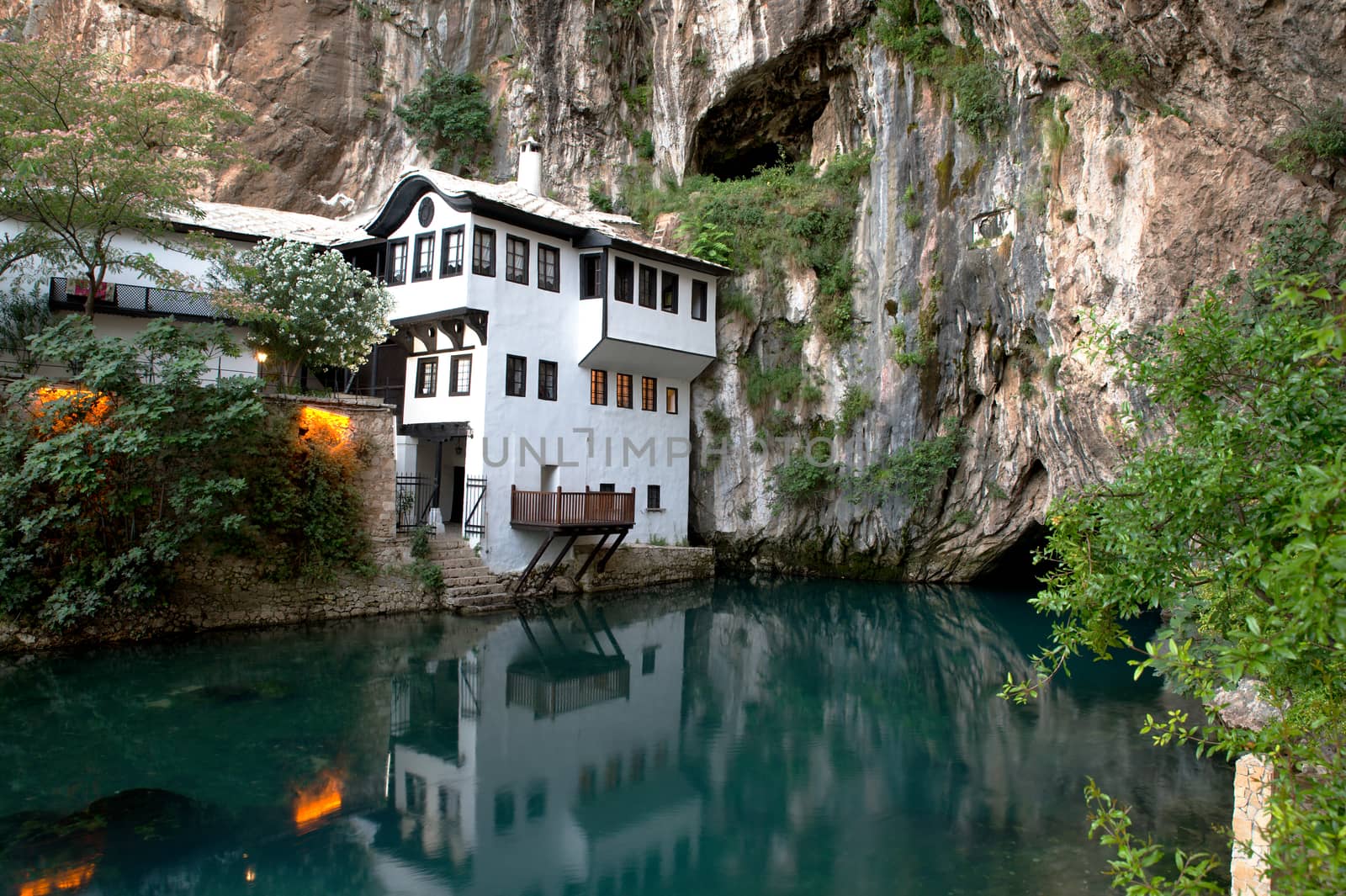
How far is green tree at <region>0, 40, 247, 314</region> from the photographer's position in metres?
15.2

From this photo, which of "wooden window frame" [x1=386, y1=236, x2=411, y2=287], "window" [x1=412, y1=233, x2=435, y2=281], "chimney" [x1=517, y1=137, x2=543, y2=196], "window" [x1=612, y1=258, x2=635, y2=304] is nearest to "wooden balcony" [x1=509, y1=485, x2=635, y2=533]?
"window" [x1=612, y1=258, x2=635, y2=304]

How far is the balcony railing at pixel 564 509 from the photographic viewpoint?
2095 centimetres

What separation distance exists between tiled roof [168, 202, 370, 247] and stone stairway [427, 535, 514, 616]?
869 cm

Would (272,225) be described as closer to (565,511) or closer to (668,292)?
(668,292)

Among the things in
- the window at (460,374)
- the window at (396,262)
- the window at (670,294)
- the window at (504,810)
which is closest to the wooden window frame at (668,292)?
the window at (670,294)

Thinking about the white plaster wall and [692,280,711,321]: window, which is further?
[692,280,711,321]: window

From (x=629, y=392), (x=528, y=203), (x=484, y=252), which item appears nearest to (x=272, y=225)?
(x=484, y=252)

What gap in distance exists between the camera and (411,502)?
821 inches

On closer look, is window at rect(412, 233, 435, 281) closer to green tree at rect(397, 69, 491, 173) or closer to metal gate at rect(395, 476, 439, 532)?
metal gate at rect(395, 476, 439, 532)

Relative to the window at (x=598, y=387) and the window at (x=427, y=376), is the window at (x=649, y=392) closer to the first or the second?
the window at (x=598, y=387)

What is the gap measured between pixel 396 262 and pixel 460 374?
3473 mm

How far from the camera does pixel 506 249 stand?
2119 centimetres

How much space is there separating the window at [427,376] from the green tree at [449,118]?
12.0m

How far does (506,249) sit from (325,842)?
1570 centimetres
